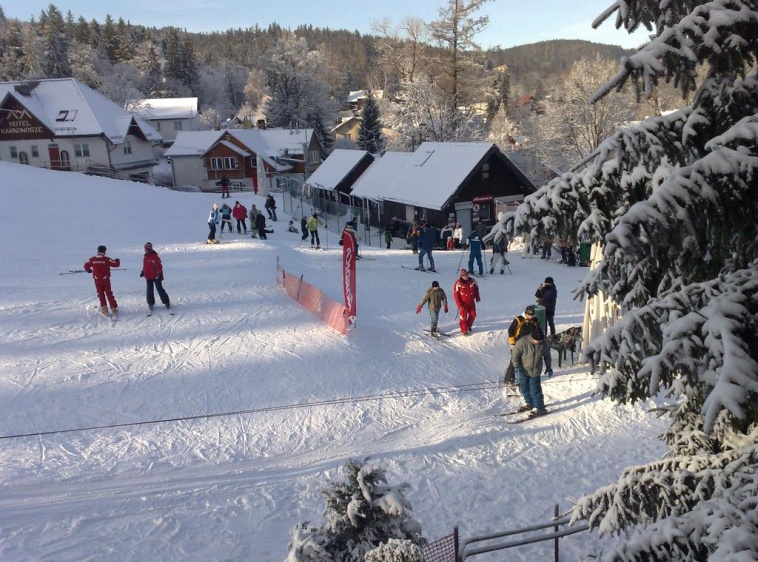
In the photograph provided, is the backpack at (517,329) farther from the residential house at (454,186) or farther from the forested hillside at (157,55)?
the forested hillside at (157,55)

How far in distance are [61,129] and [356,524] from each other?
48.4 metres

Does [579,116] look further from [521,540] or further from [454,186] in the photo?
[521,540]

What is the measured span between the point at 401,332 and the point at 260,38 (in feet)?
585

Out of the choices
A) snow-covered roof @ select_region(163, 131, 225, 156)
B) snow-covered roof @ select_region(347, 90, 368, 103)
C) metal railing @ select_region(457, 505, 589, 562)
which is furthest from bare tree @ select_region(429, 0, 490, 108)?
snow-covered roof @ select_region(347, 90, 368, 103)

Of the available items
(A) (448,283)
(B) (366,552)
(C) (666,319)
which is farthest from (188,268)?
(C) (666,319)

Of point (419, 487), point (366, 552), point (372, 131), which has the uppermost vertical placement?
point (372, 131)

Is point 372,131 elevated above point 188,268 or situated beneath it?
elevated above

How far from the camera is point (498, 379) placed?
11.5 m

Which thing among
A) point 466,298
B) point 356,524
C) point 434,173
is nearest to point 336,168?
point 434,173

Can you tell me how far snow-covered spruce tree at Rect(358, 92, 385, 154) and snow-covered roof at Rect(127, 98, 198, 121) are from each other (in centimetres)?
2205

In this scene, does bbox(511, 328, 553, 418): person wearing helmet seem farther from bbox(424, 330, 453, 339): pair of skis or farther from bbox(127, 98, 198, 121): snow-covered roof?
bbox(127, 98, 198, 121): snow-covered roof

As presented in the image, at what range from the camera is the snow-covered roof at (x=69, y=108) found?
4500cm

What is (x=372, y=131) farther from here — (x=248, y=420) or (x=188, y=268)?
(x=248, y=420)

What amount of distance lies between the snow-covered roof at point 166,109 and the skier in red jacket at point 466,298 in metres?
66.2
